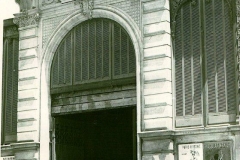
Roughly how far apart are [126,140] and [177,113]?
316 inches

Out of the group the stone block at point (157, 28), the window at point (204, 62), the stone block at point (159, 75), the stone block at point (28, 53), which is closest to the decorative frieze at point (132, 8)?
the stone block at point (157, 28)

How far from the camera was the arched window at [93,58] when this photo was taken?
20.0 m

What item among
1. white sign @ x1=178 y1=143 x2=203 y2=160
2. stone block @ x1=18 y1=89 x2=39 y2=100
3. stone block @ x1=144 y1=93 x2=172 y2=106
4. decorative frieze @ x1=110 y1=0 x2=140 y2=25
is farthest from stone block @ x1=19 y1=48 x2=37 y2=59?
white sign @ x1=178 y1=143 x2=203 y2=160

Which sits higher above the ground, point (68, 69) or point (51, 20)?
point (51, 20)

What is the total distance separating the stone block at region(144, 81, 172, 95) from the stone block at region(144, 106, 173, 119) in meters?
0.56

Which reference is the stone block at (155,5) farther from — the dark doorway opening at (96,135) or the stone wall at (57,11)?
the dark doorway opening at (96,135)

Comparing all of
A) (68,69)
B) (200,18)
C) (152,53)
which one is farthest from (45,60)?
(200,18)

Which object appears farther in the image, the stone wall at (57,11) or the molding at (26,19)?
the molding at (26,19)

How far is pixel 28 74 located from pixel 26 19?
2338 millimetres

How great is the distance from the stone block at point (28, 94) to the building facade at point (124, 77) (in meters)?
0.04

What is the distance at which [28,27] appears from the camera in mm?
22109

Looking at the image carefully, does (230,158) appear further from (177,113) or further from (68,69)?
(68,69)

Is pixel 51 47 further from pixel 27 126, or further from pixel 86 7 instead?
pixel 27 126

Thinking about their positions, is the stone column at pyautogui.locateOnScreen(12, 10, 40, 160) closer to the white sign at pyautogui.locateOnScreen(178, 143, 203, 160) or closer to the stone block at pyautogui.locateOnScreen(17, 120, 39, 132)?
the stone block at pyautogui.locateOnScreen(17, 120, 39, 132)
